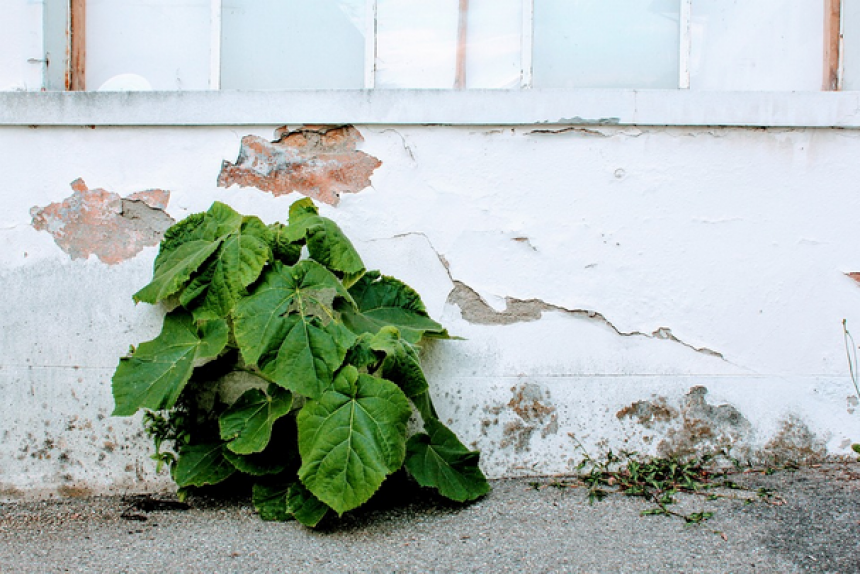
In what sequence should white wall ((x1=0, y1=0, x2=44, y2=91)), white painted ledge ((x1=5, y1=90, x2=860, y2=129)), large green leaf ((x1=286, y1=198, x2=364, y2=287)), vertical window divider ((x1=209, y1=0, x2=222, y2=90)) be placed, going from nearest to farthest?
1. large green leaf ((x1=286, y1=198, x2=364, y2=287))
2. white painted ledge ((x1=5, y1=90, x2=860, y2=129))
3. white wall ((x1=0, y1=0, x2=44, y2=91))
4. vertical window divider ((x1=209, y1=0, x2=222, y2=90))

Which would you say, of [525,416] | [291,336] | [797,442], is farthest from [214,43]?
[797,442]

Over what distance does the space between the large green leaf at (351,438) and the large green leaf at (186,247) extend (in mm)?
579

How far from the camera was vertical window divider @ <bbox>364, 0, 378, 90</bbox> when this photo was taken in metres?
2.65

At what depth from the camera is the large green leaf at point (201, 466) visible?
7.09ft

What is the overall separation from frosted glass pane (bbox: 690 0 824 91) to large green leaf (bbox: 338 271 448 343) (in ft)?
4.55

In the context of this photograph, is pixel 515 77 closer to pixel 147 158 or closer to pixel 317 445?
pixel 147 158

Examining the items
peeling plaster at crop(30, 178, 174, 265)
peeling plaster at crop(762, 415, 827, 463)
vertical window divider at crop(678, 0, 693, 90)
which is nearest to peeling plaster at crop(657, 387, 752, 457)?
peeling plaster at crop(762, 415, 827, 463)

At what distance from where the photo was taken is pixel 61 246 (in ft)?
8.02

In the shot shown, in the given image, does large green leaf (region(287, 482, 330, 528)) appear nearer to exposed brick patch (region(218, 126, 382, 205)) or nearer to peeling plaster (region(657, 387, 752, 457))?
exposed brick patch (region(218, 126, 382, 205))

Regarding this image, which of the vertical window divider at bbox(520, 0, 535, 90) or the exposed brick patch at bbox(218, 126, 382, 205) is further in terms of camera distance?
the vertical window divider at bbox(520, 0, 535, 90)

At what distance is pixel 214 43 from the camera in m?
2.65

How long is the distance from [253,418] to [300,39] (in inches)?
58.0

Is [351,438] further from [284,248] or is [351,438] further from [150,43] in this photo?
[150,43]

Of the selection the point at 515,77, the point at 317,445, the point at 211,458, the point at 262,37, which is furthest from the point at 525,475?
the point at 262,37
